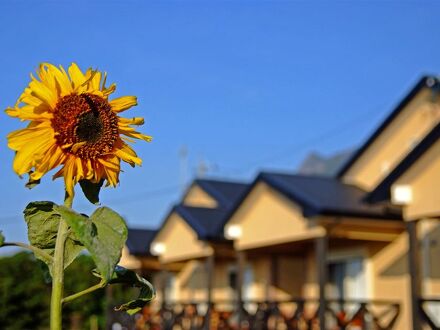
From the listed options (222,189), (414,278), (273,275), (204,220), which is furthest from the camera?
(222,189)

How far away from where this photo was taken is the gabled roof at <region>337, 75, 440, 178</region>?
1242 cm

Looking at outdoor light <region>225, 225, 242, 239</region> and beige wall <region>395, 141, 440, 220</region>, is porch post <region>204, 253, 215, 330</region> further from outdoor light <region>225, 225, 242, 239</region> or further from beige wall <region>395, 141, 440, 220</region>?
beige wall <region>395, 141, 440, 220</region>

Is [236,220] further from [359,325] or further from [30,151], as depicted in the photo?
[30,151]

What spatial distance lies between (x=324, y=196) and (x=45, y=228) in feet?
34.8

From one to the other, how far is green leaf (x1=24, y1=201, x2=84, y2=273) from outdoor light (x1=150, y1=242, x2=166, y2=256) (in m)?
16.7

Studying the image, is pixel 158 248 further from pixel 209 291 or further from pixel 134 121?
pixel 134 121

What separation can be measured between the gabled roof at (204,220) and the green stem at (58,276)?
13258mm

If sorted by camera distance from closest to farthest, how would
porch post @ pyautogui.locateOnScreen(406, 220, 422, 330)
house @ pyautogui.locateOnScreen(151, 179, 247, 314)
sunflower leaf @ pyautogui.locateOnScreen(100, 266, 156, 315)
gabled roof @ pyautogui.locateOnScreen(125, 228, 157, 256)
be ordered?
sunflower leaf @ pyautogui.locateOnScreen(100, 266, 156, 315)
porch post @ pyautogui.locateOnScreen(406, 220, 422, 330)
house @ pyautogui.locateOnScreen(151, 179, 247, 314)
gabled roof @ pyautogui.locateOnScreen(125, 228, 157, 256)

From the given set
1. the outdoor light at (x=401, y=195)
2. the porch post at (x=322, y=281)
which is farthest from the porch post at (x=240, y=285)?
the outdoor light at (x=401, y=195)

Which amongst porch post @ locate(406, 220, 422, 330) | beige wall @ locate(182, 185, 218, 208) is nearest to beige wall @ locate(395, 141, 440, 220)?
porch post @ locate(406, 220, 422, 330)

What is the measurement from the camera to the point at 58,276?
1409 mm

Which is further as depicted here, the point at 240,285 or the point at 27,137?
the point at 240,285

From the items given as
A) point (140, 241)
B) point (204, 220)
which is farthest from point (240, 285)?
point (140, 241)

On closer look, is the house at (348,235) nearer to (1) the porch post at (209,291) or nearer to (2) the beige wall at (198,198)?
(1) the porch post at (209,291)
